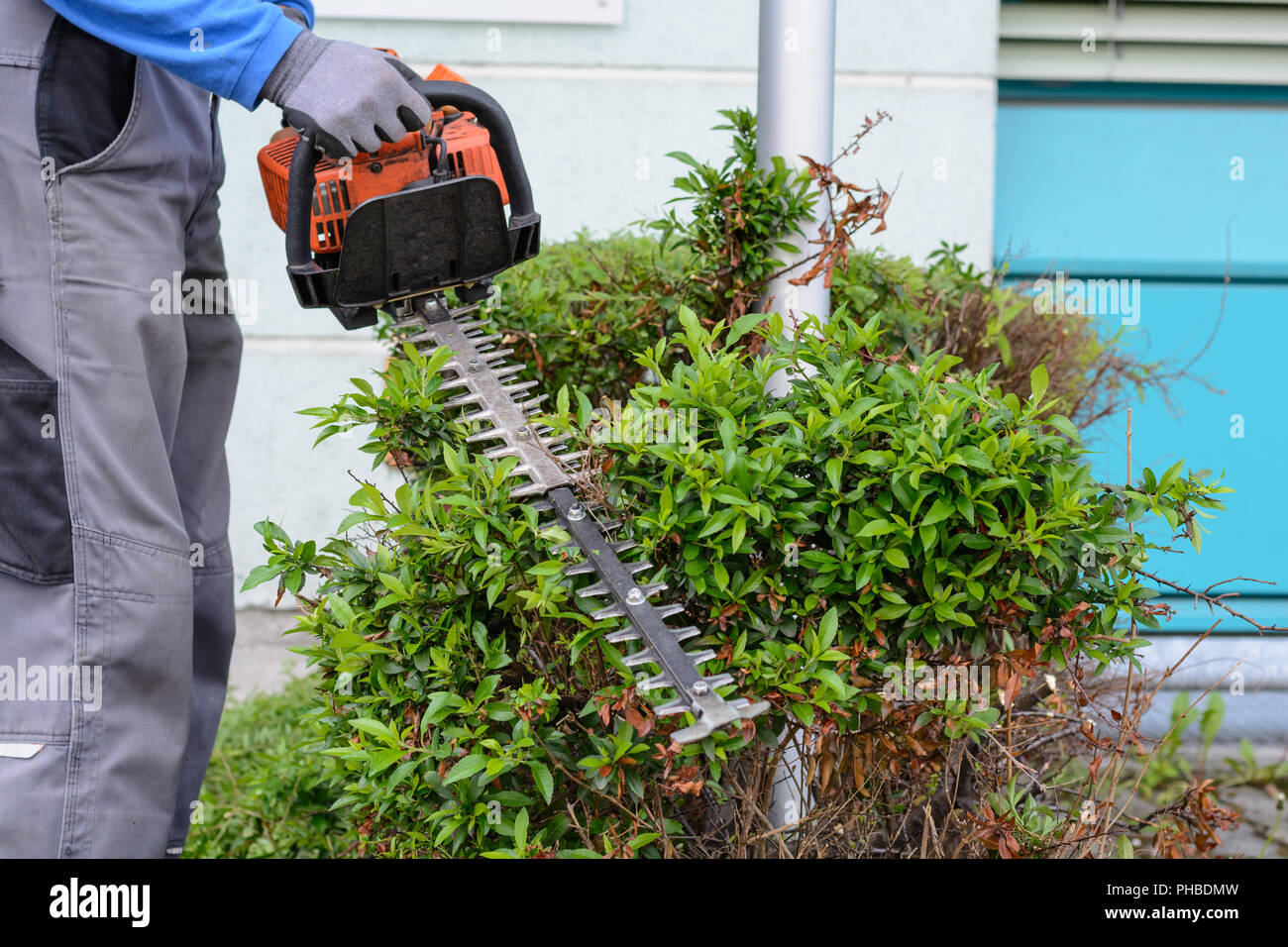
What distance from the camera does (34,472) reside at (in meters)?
1.81

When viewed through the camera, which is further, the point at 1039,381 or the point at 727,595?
the point at 1039,381

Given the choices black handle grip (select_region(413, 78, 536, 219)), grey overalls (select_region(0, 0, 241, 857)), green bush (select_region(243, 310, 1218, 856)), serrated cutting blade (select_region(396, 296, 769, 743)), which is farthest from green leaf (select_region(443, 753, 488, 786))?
black handle grip (select_region(413, 78, 536, 219))

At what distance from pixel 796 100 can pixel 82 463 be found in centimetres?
149

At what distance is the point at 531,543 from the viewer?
5.13 feet

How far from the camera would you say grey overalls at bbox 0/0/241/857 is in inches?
70.8

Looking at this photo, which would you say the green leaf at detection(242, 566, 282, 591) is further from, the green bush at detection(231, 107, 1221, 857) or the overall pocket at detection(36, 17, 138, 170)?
the overall pocket at detection(36, 17, 138, 170)

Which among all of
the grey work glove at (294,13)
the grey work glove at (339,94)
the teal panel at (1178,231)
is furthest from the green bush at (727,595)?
the teal panel at (1178,231)

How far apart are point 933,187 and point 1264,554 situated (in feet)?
6.63

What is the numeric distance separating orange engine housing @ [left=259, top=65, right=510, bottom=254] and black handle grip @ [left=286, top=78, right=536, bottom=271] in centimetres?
2

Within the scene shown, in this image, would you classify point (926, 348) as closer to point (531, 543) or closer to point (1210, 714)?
point (531, 543)

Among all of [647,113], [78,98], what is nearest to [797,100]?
[78,98]

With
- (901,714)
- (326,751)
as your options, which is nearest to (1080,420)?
(901,714)

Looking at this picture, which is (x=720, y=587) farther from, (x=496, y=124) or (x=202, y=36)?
(x=202, y=36)

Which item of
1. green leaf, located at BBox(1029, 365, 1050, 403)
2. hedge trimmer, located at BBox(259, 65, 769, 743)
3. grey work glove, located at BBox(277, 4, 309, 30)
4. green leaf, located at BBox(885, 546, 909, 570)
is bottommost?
green leaf, located at BBox(885, 546, 909, 570)
